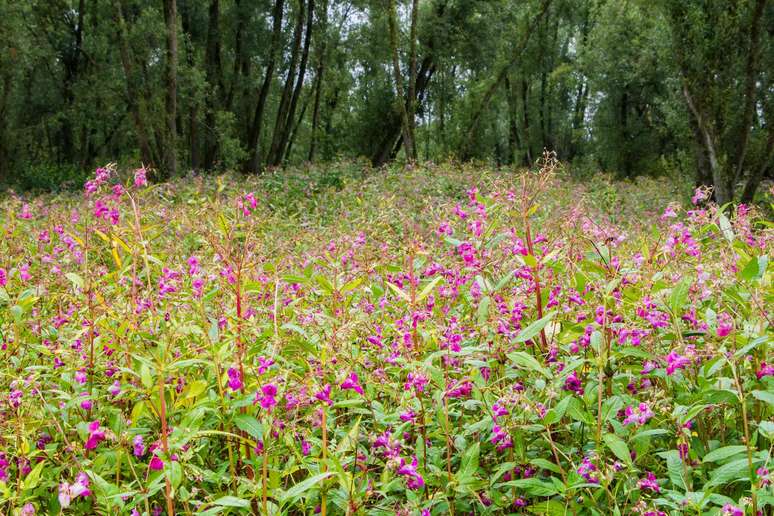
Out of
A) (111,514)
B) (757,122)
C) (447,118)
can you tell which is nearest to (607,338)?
(111,514)

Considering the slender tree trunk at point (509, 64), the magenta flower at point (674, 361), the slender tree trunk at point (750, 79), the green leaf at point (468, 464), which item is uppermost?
the slender tree trunk at point (509, 64)

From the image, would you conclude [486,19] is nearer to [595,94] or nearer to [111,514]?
[595,94]

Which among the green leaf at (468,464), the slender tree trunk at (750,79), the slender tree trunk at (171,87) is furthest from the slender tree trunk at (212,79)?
the green leaf at (468,464)

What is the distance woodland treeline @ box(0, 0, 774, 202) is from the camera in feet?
33.9

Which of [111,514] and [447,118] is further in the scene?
[447,118]

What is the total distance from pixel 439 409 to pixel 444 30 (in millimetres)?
20131

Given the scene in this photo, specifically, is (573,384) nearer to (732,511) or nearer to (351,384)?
(732,511)

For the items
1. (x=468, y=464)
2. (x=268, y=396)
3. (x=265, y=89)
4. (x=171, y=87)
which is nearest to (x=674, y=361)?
(x=468, y=464)

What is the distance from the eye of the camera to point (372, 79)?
27562 millimetres

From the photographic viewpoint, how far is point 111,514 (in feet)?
5.24

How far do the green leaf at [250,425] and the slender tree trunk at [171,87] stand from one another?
13.3 m

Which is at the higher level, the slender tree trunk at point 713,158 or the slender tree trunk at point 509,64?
the slender tree trunk at point 509,64

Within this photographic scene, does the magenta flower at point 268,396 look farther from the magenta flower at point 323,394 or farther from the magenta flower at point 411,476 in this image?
the magenta flower at point 411,476

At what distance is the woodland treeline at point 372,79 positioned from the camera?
10320 millimetres
